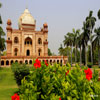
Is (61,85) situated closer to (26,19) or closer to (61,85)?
(61,85)

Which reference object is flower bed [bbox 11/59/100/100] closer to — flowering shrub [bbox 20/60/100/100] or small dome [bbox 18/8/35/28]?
flowering shrub [bbox 20/60/100/100]

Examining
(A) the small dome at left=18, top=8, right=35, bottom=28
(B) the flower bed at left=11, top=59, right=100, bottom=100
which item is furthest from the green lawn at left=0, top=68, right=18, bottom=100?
(A) the small dome at left=18, top=8, right=35, bottom=28

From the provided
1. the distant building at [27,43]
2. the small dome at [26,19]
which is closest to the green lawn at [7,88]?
the distant building at [27,43]

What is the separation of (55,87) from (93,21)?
31682 mm

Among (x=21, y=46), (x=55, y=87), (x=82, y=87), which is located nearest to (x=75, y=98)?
(x=82, y=87)

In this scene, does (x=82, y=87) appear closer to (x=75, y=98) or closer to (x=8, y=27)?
(x=75, y=98)

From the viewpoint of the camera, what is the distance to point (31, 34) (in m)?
43.2

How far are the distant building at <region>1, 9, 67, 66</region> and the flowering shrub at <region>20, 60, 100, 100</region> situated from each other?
36145mm

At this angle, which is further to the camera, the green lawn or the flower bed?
the green lawn

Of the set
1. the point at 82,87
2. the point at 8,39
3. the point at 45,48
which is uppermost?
the point at 8,39

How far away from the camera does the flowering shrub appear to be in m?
2.97

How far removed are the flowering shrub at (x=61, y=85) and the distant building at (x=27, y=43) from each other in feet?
119

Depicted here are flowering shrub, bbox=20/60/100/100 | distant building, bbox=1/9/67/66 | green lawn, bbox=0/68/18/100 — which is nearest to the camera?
flowering shrub, bbox=20/60/100/100

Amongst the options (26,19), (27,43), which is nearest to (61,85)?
(27,43)
